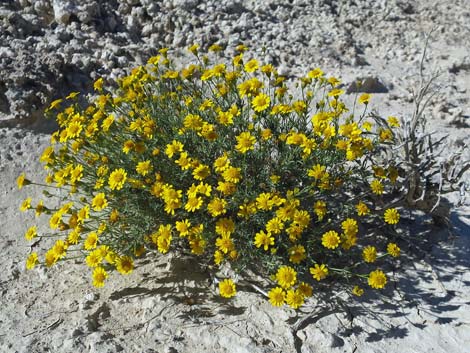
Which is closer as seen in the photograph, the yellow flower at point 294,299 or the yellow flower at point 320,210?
the yellow flower at point 294,299

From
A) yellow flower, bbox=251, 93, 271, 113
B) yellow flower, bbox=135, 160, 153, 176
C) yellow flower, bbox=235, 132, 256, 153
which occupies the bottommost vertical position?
yellow flower, bbox=135, 160, 153, 176

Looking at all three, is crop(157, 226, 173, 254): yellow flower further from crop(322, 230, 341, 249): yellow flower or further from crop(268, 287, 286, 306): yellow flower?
crop(322, 230, 341, 249): yellow flower

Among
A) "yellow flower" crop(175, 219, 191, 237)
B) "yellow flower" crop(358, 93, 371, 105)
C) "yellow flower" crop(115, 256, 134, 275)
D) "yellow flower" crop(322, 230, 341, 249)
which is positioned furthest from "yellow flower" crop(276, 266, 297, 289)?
"yellow flower" crop(358, 93, 371, 105)

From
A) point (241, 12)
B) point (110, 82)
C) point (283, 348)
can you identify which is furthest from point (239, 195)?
point (241, 12)

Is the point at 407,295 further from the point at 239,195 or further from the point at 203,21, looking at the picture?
the point at 203,21

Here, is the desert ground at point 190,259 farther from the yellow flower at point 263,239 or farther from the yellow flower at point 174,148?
the yellow flower at point 174,148

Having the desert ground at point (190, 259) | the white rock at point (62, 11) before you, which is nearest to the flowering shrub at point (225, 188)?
the desert ground at point (190, 259)

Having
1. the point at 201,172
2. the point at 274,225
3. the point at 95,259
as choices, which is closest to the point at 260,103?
the point at 201,172

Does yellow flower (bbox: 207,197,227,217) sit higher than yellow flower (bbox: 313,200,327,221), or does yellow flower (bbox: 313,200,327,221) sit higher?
yellow flower (bbox: 207,197,227,217)
